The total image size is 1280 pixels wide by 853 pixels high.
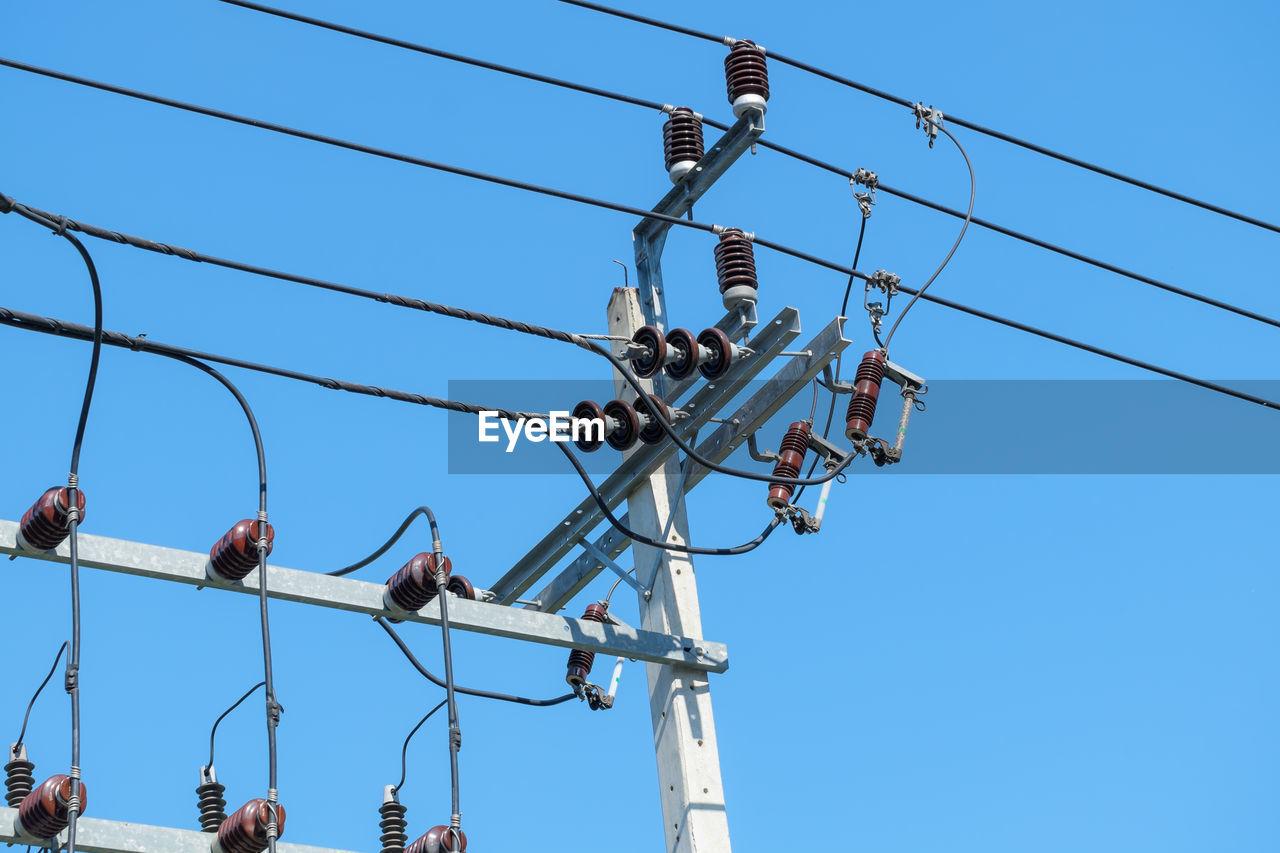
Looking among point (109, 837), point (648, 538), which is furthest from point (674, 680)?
point (109, 837)

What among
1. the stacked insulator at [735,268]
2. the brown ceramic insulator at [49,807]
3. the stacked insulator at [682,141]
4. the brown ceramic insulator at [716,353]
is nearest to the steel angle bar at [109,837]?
the brown ceramic insulator at [49,807]

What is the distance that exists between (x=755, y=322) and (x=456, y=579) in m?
2.27

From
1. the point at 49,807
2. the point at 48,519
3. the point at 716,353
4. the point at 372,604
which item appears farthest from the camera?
the point at 716,353

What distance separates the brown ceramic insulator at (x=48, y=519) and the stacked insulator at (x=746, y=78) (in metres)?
4.09

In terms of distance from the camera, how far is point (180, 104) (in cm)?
846

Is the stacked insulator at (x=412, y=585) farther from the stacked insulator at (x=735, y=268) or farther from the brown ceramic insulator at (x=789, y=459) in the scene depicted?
the stacked insulator at (x=735, y=268)

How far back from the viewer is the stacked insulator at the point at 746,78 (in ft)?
32.0

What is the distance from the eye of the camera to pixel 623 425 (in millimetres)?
9367

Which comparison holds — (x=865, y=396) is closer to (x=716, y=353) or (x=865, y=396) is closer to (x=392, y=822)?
(x=716, y=353)

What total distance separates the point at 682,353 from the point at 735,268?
60cm

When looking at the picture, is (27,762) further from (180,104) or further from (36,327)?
(180,104)

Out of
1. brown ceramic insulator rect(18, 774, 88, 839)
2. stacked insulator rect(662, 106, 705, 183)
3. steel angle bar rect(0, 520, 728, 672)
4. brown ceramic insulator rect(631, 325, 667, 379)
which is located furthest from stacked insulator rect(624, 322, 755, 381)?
brown ceramic insulator rect(18, 774, 88, 839)

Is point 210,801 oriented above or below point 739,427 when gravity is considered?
below

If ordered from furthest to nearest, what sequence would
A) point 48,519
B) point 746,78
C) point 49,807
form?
1. point 746,78
2. point 48,519
3. point 49,807
